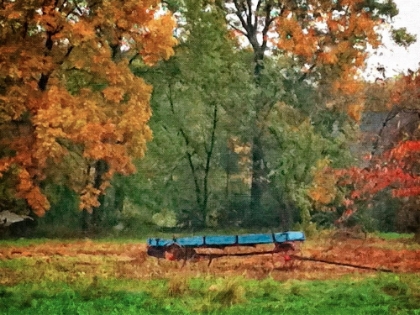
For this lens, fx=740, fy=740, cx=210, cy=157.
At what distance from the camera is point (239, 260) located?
17.3 feet

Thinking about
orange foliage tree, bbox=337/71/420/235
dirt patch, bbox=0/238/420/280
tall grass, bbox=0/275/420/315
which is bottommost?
tall grass, bbox=0/275/420/315


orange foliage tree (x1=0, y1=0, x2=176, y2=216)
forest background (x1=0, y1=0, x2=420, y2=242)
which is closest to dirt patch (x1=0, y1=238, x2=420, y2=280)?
forest background (x1=0, y1=0, x2=420, y2=242)

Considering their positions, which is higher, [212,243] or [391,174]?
[391,174]

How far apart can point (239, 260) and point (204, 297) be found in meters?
0.41

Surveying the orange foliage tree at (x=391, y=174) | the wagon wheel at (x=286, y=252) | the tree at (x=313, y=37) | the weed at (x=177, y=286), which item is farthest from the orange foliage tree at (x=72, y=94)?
the orange foliage tree at (x=391, y=174)

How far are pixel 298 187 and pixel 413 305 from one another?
1.17 metres

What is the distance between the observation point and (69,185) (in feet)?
17.4

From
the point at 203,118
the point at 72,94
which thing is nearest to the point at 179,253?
the point at 203,118

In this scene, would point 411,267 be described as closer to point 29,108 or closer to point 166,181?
point 166,181

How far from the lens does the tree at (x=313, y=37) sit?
554cm

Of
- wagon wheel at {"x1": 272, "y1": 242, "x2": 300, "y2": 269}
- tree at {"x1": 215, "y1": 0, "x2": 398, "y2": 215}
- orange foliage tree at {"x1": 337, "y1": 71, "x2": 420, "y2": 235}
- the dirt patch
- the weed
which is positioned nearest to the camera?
the weed

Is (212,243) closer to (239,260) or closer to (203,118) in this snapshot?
(239,260)

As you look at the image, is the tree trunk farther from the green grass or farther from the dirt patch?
the green grass

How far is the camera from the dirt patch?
17.1 ft
